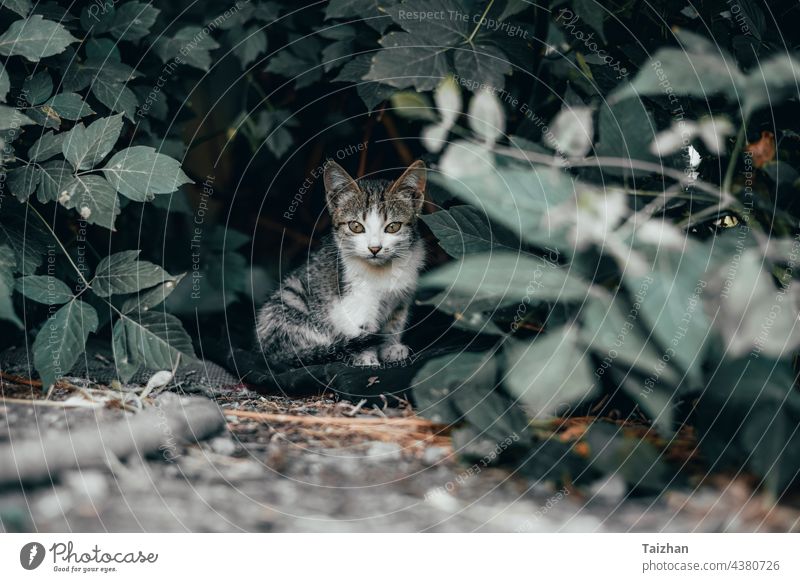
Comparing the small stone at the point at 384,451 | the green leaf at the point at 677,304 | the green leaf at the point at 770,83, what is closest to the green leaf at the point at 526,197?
the green leaf at the point at 677,304

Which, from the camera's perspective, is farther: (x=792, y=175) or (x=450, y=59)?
(x=450, y=59)

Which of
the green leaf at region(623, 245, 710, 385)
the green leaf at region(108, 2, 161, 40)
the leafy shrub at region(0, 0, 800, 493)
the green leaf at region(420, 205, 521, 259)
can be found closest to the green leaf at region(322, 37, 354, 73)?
the leafy shrub at region(0, 0, 800, 493)

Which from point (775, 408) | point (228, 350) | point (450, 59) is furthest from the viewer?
point (228, 350)

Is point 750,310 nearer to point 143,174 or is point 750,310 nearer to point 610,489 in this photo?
point 610,489

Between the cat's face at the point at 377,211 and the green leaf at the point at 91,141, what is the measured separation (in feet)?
1.03

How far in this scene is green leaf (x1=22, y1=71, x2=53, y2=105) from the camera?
3.10ft

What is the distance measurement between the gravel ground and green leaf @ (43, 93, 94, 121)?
412 millimetres

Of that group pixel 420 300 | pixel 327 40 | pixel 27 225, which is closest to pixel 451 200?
pixel 420 300

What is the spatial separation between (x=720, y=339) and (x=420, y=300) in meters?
0.41

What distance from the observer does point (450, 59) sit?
3.06 ft

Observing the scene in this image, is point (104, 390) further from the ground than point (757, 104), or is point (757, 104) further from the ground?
point (757, 104)

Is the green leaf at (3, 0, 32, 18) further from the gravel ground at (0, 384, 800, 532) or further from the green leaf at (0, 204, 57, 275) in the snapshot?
the gravel ground at (0, 384, 800, 532)

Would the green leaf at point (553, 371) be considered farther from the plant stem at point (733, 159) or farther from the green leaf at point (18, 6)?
the green leaf at point (18, 6)
